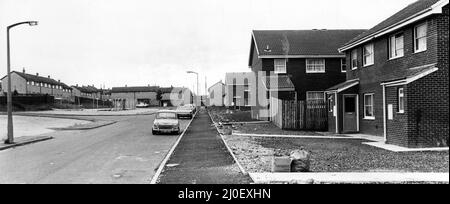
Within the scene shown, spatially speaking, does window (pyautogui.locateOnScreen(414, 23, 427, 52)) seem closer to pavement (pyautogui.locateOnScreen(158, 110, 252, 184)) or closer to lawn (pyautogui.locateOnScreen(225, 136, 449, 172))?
lawn (pyautogui.locateOnScreen(225, 136, 449, 172))

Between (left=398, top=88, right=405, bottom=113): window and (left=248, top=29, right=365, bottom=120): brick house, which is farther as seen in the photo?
(left=248, top=29, right=365, bottom=120): brick house

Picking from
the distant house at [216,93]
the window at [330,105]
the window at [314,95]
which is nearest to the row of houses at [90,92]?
the distant house at [216,93]

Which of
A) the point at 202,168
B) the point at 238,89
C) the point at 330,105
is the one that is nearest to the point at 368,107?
the point at 330,105

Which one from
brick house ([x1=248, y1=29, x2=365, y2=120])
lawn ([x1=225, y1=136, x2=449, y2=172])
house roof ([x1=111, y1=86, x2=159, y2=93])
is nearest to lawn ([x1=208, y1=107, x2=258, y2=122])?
brick house ([x1=248, y1=29, x2=365, y2=120])

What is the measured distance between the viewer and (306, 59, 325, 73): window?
36344 mm

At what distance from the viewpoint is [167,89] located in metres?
163

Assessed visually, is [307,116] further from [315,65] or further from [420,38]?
[420,38]

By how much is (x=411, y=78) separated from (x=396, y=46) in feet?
12.9

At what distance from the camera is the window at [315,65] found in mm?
36344

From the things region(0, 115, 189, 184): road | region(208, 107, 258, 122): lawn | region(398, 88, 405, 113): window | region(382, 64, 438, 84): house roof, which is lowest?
region(0, 115, 189, 184): road

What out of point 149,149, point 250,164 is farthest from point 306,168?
point 149,149

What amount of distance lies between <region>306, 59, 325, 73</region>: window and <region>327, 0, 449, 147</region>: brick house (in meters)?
13.1

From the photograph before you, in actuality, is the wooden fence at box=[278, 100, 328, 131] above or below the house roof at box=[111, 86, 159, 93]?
below

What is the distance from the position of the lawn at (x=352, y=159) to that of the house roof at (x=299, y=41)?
761 inches
